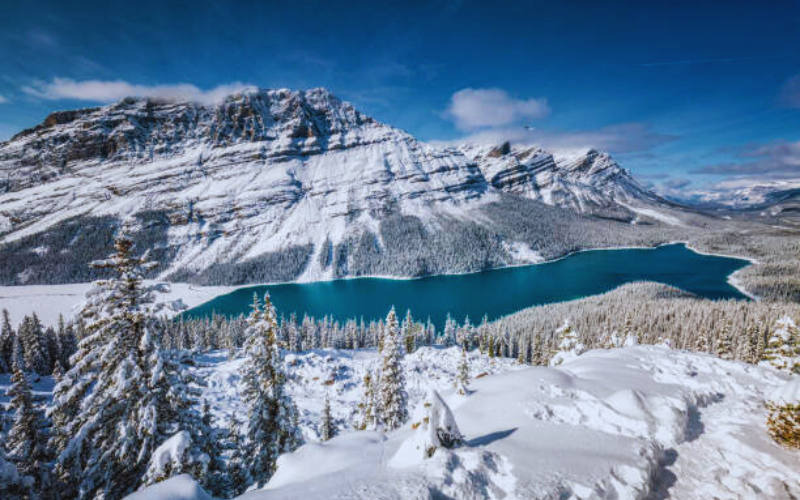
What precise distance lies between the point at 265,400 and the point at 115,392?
343 inches

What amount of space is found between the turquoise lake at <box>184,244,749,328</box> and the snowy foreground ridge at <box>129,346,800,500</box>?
10715 centimetres

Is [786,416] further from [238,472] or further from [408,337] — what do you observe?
[408,337]

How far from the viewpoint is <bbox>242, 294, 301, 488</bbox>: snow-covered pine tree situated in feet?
58.3

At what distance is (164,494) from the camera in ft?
18.5

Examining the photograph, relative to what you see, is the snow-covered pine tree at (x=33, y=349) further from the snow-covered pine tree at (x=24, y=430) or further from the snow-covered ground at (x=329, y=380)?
the snow-covered pine tree at (x=24, y=430)

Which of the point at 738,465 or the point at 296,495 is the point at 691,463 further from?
the point at 296,495

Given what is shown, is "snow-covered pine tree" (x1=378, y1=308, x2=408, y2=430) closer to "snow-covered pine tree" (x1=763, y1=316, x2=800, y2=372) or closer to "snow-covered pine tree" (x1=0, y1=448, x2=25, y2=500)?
"snow-covered pine tree" (x1=0, y1=448, x2=25, y2=500)

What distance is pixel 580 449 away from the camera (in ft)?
25.8

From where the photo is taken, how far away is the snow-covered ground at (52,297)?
13223cm

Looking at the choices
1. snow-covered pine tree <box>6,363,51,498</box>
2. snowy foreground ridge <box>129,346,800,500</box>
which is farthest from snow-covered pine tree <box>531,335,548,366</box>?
snow-covered pine tree <box>6,363,51,498</box>

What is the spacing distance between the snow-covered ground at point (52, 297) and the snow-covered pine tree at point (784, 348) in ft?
480

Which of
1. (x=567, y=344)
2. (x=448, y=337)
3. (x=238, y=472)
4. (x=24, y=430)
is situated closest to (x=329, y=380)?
(x=238, y=472)

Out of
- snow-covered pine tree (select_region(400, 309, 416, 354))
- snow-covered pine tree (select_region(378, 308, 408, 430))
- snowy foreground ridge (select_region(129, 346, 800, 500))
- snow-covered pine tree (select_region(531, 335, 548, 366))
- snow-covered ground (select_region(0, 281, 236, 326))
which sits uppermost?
snowy foreground ridge (select_region(129, 346, 800, 500))

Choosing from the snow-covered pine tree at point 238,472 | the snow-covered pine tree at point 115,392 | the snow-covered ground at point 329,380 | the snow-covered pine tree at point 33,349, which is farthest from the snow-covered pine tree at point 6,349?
the snow-covered pine tree at point 115,392
